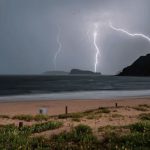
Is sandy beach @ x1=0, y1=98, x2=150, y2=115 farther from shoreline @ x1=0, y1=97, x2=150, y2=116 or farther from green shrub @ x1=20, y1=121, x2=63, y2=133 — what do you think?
green shrub @ x1=20, y1=121, x2=63, y2=133

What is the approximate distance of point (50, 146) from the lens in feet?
31.7

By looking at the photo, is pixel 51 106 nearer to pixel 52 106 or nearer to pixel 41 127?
pixel 52 106

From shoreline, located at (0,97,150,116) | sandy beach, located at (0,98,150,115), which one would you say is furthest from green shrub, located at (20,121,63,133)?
sandy beach, located at (0,98,150,115)

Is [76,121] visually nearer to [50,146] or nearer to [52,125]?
[52,125]

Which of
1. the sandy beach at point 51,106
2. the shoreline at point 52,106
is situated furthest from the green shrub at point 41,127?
the sandy beach at point 51,106

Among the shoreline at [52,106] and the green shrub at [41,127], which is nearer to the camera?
the green shrub at [41,127]

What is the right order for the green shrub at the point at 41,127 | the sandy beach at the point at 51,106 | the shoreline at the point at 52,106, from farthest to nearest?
the sandy beach at the point at 51,106 → the shoreline at the point at 52,106 → the green shrub at the point at 41,127

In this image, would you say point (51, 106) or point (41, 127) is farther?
point (51, 106)

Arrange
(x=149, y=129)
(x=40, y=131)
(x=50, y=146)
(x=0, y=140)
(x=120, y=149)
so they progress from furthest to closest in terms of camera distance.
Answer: (x=40, y=131) < (x=149, y=129) < (x=0, y=140) < (x=50, y=146) < (x=120, y=149)

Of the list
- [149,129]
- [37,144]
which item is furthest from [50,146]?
[149,129]

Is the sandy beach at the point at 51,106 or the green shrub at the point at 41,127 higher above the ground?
the green shrub at the point at 41,127

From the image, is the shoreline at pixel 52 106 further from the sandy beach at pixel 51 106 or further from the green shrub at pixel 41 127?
the green shrub at pixel 41 127

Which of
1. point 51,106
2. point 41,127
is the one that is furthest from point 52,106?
point 41,127

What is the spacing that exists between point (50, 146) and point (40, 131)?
3018 mm
